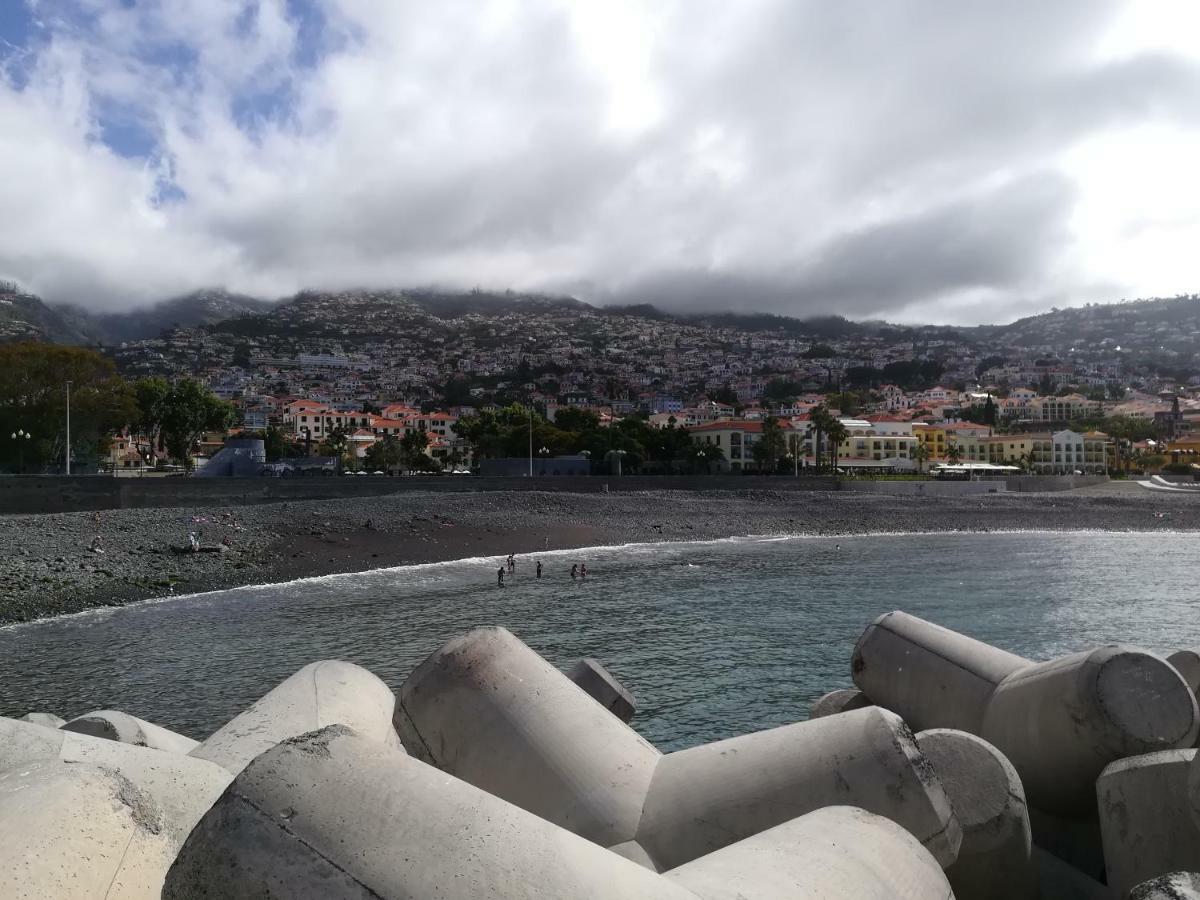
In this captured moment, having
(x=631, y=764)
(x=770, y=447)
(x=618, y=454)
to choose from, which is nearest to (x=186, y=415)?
(x=618, y=454)

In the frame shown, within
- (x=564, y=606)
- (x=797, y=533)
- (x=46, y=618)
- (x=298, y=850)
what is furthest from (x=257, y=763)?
(x=797, y=533)

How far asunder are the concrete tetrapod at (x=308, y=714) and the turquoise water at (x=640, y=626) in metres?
5.71

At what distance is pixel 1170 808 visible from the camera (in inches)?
149

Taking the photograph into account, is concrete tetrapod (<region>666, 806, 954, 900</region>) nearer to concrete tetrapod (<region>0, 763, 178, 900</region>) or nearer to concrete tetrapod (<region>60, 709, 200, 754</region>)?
concrete tetrapod (<region>0, 763, 178, 900</region>)

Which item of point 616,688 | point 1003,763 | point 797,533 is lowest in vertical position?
point 797,533

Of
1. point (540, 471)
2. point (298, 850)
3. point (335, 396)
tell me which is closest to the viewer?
point (298, 850)

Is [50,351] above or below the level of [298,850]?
above

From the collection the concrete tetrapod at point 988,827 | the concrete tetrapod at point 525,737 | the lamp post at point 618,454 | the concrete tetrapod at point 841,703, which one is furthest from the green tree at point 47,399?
the concrete tetrapod at point 988,827

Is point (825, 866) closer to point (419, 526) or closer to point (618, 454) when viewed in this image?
point (419, 526)

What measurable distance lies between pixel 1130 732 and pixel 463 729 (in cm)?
332

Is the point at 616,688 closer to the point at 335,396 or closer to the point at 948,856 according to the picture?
the point at 948,856

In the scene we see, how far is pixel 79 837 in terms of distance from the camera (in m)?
2.53

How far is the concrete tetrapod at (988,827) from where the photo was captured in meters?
3.92

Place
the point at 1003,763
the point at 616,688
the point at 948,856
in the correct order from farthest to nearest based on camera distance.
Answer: the point at 616,688, the point at 1003,763, the point at 948,856
